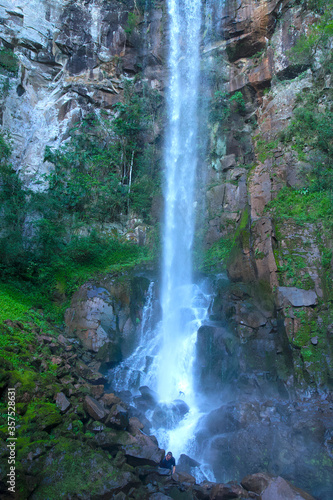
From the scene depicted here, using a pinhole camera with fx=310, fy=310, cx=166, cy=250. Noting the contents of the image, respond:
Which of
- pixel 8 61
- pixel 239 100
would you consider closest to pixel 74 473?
pixel 239 100

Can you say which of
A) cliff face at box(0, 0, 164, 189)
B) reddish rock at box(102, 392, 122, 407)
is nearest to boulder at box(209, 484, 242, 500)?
reddish rock at box(102, 392, 122, 407)

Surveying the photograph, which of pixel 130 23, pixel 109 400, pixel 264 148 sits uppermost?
pixel 130 23

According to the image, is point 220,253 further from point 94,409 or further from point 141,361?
point 94,409

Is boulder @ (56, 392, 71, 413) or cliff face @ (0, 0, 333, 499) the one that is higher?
cliff face @ (0, 0, 333, 499)

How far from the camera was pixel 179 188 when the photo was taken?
19.9m

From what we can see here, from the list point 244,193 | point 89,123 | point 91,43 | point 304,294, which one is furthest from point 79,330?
point 91,43

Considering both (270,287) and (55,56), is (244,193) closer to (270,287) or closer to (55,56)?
(270,287)

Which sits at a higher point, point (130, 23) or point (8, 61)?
point (130, 23)

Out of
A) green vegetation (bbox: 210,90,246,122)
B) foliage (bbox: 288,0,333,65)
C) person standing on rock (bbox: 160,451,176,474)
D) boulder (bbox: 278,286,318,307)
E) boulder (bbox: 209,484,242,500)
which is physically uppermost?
foliage (bbox: 288,0,333,65)

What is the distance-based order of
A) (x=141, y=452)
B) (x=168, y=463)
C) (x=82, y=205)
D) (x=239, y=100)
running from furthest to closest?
(x=239, y=100), (x=82, y=205), (x=168, y=463), (x=141, y=452)

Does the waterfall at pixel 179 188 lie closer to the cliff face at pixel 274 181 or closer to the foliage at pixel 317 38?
the cliff face at pixel 274 181

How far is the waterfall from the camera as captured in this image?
479 inches

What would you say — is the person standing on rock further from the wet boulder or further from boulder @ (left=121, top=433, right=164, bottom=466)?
the wet boulder

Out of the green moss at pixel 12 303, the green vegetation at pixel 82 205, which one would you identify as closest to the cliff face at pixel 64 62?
the green vegetation at pixel 82 205
